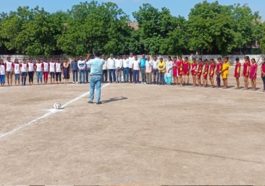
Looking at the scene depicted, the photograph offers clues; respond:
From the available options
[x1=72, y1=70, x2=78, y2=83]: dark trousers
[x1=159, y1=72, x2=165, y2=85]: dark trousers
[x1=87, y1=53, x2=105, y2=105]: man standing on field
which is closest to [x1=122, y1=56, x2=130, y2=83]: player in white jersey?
[x1=159, y1=72, x2=165, y2=85]: dark trousers

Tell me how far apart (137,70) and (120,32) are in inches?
1544

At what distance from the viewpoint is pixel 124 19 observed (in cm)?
6625

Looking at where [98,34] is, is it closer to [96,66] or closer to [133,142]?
[96,66]

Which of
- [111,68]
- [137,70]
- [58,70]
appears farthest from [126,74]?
[58,70]

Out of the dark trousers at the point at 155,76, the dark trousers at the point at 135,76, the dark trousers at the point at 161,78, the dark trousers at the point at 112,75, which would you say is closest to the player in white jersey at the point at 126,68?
the dark trousers at the point at 135,76

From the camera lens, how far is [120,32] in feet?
209

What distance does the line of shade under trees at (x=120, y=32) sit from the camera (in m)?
61.3

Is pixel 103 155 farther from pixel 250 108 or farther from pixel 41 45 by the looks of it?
pixel 41 45

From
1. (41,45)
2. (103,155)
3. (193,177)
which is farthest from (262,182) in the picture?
(41,45)

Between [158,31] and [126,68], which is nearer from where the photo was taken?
[126,68]

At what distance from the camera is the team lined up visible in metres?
23.6

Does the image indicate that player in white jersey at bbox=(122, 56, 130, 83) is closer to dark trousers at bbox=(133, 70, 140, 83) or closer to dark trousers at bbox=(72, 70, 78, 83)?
dark trousers at bbox=(133, 70, 140, 83)

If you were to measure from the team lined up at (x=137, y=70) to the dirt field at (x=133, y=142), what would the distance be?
588 centimetres

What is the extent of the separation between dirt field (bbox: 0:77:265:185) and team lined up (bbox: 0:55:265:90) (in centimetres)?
588
